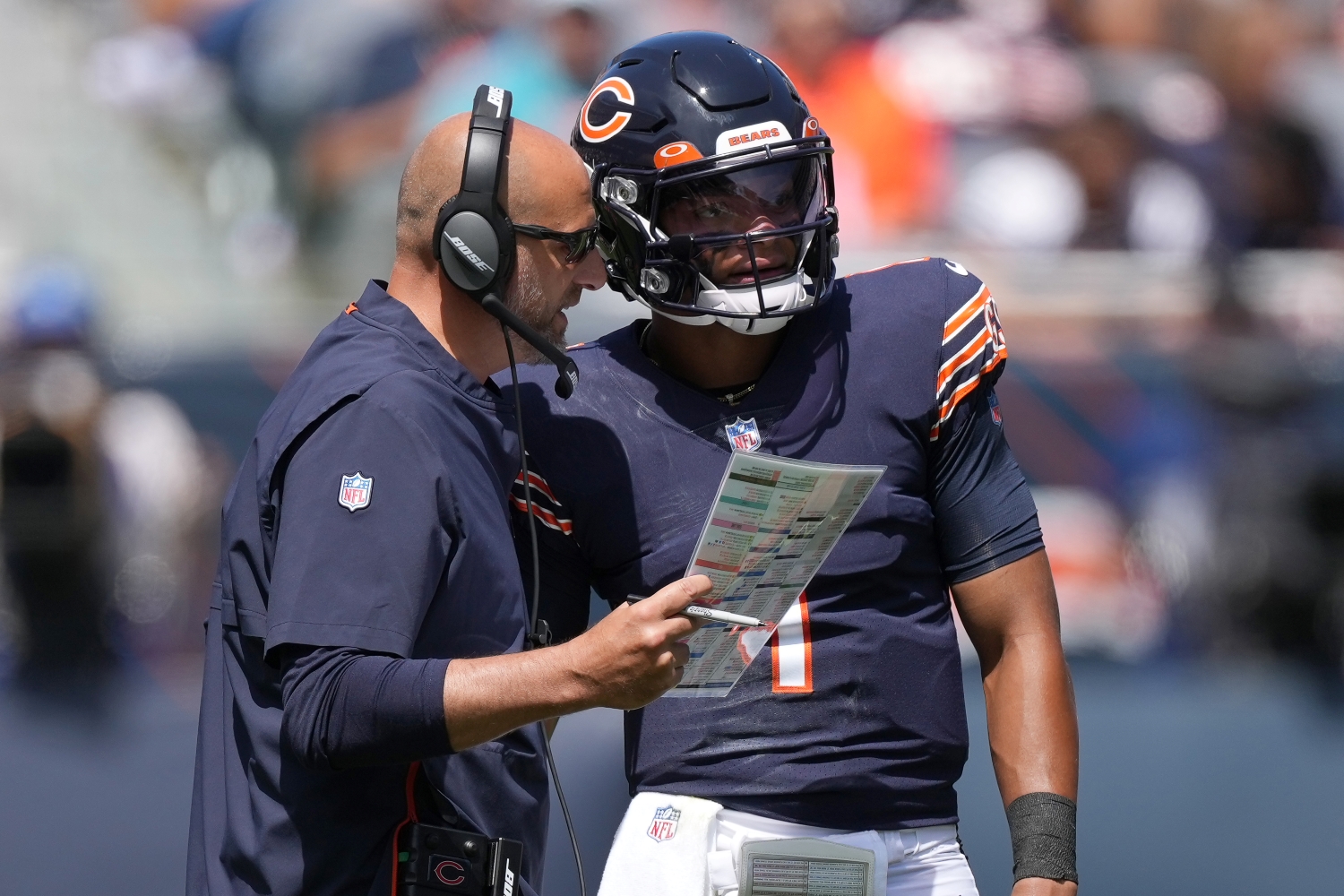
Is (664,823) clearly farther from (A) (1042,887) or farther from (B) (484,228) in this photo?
(B) (484,228)

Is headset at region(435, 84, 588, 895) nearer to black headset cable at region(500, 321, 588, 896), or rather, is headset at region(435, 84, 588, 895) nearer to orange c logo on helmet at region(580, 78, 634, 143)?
black headset cable at region(500, 321, 588, 896)

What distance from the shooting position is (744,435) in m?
2.09

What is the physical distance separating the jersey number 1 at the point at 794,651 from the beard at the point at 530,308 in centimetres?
49

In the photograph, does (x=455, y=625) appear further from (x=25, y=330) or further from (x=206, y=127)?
(x=206, y=127)

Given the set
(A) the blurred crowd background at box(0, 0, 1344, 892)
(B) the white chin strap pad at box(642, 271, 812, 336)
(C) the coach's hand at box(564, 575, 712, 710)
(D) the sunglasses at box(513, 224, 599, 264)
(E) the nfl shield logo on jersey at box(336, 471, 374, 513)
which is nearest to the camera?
(C) the coach's hand at box(564, 575, 712, 710)

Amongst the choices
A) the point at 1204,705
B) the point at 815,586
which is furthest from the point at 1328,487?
the point at 815,586

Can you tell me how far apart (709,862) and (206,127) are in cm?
619

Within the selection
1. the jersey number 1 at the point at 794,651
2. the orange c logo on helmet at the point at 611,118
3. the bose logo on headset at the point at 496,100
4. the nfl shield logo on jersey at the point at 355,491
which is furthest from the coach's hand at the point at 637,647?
the orange c logo on helmet at the point at 611,118

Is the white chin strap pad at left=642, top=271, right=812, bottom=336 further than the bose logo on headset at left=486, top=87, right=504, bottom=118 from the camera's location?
Yes

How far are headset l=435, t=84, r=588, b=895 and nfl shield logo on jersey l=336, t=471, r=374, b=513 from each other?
1.02 ft

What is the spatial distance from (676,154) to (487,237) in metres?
0.38

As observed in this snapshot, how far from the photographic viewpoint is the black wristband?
193 centimetres

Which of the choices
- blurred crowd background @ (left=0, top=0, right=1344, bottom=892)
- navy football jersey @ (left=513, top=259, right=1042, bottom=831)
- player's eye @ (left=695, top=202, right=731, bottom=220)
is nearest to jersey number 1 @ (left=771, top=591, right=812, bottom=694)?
navy football jersey @ (left=513, top=259, right=1042, bottom=831)

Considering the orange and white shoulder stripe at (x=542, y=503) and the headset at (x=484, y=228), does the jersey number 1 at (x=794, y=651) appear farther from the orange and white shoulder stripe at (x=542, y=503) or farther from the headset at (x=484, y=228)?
the headset at (x=484, y=228)
